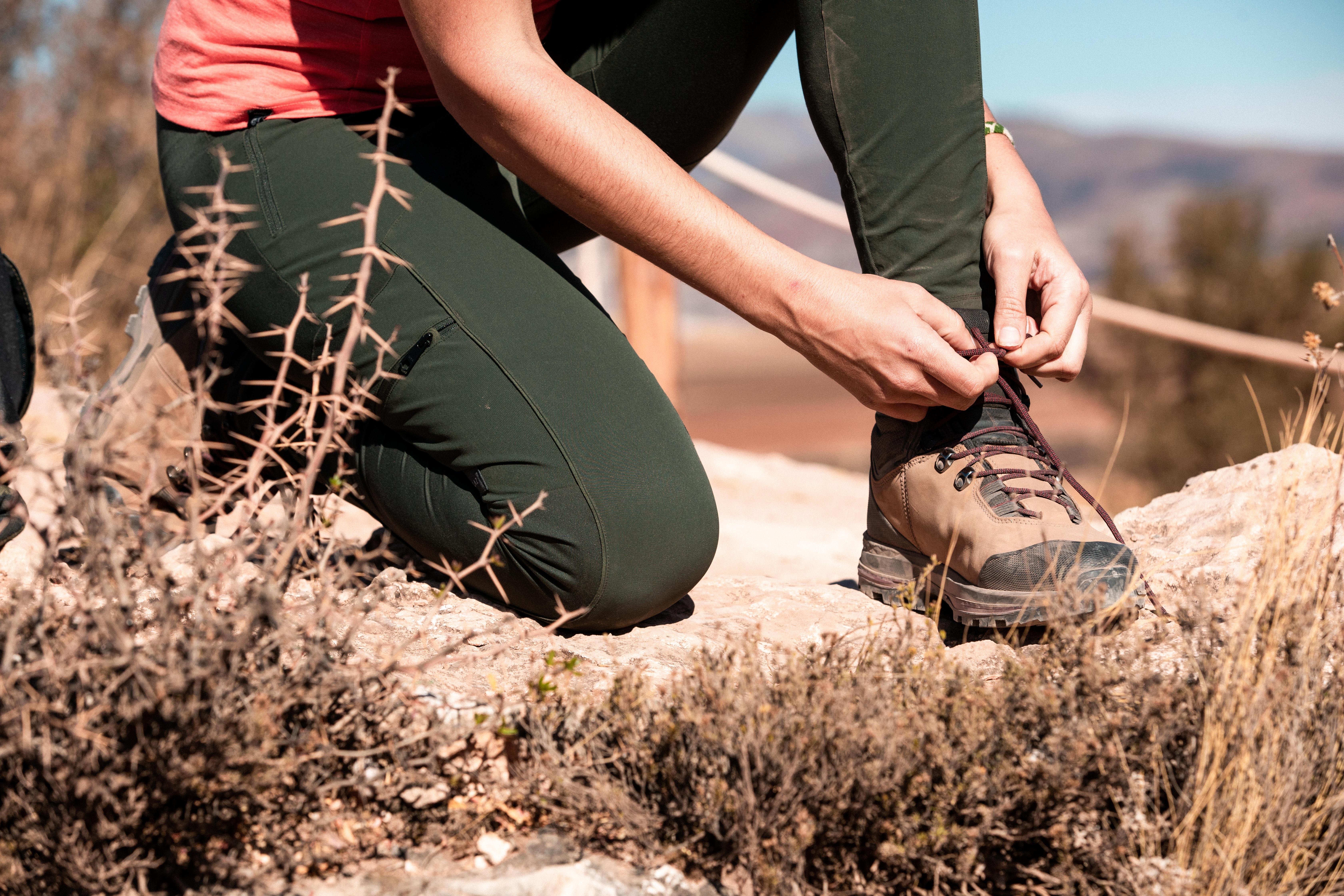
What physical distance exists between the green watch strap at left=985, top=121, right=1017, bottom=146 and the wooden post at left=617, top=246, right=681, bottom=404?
10.4 ft

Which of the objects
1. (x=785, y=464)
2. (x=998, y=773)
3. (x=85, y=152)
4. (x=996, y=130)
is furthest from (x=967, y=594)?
(x=85, y=152)

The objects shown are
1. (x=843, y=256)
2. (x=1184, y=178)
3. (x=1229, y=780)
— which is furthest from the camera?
(x=1184, y=178)

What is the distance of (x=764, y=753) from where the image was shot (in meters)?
1.05

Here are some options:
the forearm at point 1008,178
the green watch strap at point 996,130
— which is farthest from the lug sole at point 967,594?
the green watch strap at point 996,130

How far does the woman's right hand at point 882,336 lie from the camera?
1.48 meters

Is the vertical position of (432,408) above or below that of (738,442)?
above

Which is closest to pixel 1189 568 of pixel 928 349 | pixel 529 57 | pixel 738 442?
pixel 928 349

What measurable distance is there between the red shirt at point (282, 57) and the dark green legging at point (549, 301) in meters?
0.04

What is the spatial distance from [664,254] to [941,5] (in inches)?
26.4

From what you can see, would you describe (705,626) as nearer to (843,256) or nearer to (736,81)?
(736,81)

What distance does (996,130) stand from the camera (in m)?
1.94

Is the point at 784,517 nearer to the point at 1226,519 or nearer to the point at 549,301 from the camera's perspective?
the point at 1226,519

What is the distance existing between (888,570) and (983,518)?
27 centimetres

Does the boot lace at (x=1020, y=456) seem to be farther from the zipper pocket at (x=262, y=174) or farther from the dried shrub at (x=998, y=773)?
the zipper pocket at (x=262, y=174)
